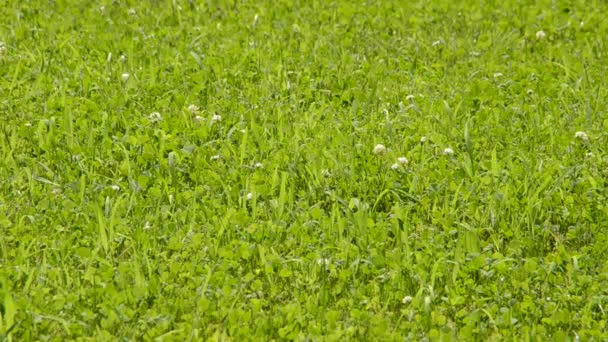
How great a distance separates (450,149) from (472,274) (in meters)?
1.11

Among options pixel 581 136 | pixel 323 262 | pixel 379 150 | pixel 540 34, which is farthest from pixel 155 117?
pixel 540 34

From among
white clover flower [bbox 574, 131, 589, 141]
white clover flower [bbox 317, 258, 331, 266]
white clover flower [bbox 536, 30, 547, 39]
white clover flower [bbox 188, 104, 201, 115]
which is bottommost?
white clover flower [bbox 536, 30, 547, 39]

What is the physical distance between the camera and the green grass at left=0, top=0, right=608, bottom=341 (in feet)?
14.1

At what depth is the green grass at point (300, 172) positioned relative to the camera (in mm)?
4309

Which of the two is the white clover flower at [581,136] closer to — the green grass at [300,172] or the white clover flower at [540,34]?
the green grass at [300,172]

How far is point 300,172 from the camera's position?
210 inches

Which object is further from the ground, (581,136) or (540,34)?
(581,136)

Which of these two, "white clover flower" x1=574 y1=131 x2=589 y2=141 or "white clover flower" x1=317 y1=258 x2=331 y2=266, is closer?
"white clover flower" x1=317 y1=258 x2=331 y2=266

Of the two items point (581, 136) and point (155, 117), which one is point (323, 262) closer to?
point (155, 117)

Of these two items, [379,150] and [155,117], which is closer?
[379,150]

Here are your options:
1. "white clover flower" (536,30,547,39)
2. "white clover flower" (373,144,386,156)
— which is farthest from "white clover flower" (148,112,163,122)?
"white clover flower" (536,30,547,39)

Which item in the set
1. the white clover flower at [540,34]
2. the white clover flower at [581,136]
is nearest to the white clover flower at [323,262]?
the white clover flower at [581,136]

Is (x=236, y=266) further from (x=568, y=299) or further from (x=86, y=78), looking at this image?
(x=86, y=78)

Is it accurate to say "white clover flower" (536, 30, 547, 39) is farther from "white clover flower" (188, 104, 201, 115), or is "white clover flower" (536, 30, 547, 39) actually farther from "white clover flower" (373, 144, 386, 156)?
"white clover flower" (188, 104, 201, 115)
